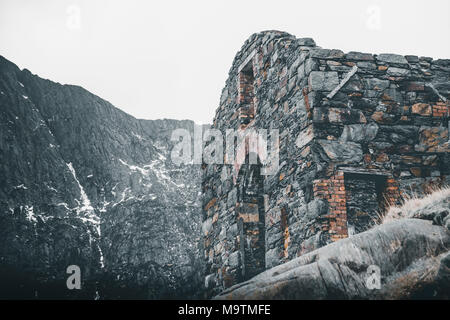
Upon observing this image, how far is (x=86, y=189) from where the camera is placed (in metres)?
43.8

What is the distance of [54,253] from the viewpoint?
1305 inches

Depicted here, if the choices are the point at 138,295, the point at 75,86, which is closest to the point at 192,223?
the point at 75,86

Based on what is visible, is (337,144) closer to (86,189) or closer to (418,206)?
(418,206)

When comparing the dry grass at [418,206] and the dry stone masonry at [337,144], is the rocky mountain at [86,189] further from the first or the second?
the dry grass at [418,206]

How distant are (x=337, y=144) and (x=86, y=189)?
39427 millimetres

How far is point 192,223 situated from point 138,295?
24.5 metres

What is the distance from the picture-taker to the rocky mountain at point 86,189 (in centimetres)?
3356

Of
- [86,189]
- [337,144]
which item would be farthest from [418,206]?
[86,189]

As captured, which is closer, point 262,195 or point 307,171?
point 307,171

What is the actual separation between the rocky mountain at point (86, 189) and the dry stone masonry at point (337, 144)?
66.9 ft

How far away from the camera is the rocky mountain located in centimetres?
3356

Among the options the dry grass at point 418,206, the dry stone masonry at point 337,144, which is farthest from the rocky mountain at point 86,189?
the dry grass at point 418,206
